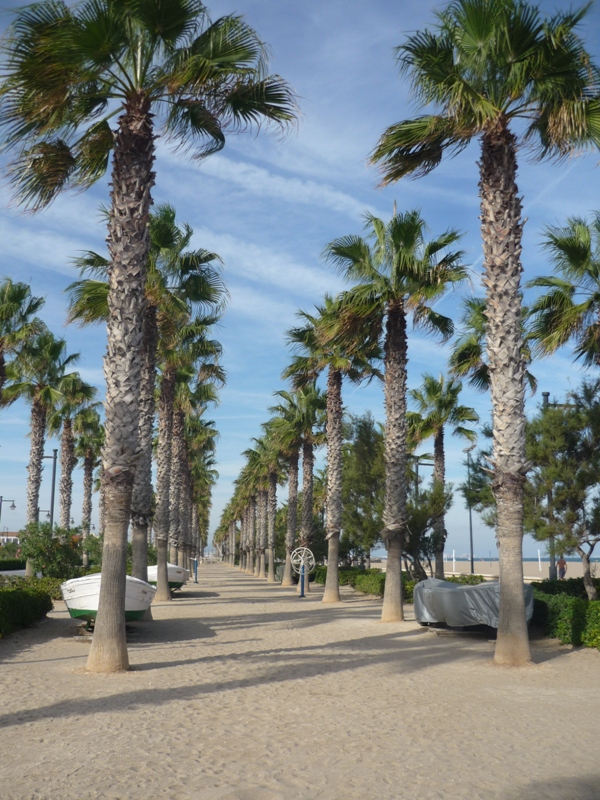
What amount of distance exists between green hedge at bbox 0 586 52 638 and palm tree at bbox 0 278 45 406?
804 cm

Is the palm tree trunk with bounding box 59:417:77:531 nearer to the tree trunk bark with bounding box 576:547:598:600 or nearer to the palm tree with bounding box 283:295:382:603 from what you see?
the palm tree with bounding box 283:295:382:603

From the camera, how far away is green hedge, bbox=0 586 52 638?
13977mm

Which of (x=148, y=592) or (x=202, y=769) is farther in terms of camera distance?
(x=148, y=592)

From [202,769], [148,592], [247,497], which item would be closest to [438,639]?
[148,592]

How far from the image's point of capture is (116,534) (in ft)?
34.1

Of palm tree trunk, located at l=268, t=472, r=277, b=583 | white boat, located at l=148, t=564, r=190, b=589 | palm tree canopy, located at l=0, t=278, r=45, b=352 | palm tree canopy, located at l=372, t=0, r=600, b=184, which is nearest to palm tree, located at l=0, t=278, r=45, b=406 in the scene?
palm tree canopy, located at l=0, t=278, r=45, b=352

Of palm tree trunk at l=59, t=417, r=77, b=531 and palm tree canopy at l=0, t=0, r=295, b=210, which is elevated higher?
palm tree canopy at l=0, t=0, r=295, b=210

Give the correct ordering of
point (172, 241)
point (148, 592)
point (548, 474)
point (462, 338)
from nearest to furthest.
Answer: point (148, 592) < point (172, 241) < point (548, 474) < point (462, 338)

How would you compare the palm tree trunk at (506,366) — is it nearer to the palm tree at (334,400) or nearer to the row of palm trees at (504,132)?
the row of palm trees at (504,132)

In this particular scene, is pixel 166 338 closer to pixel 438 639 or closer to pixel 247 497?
pixel 438 639

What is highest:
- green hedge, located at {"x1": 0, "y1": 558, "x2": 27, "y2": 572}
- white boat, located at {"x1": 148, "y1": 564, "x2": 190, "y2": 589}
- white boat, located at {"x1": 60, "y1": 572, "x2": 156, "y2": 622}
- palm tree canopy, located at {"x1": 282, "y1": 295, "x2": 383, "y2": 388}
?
palm tree canopy, located at {"x1": 282, "y1": 295, "x2": 383, "y2": 388}

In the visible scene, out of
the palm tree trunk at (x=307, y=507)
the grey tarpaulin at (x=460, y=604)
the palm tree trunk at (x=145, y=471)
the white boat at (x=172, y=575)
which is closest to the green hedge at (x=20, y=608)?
the palm tree trunk at (x=145, y=471)

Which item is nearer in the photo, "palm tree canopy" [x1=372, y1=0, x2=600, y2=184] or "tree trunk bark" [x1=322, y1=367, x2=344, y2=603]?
"palm tree canopy" [x1=372, y1=0, x2=600, y2=184]

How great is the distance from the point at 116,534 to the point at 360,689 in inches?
153
